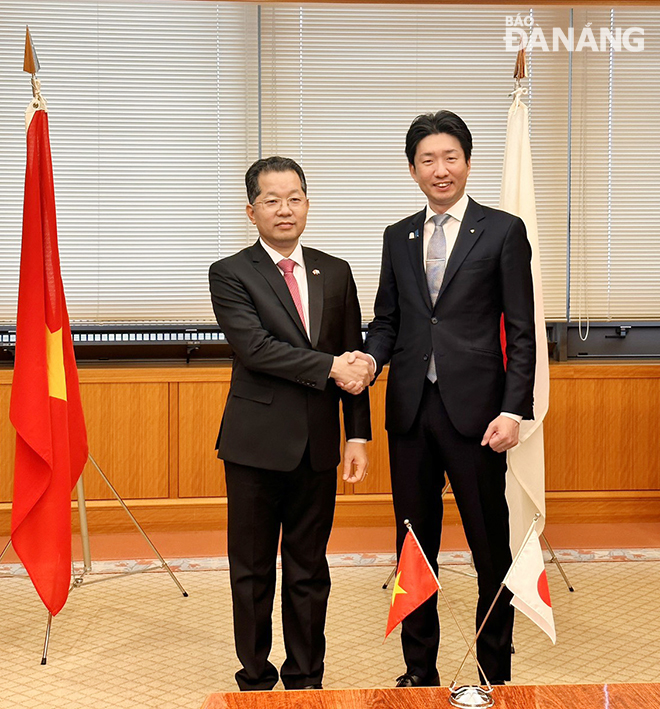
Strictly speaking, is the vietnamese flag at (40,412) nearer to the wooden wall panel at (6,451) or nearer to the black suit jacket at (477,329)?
the black suit jacket at (477,329)

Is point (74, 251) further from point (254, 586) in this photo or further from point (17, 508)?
point (254, 586)

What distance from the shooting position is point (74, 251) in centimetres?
457

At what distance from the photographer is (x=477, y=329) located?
95.3 inches

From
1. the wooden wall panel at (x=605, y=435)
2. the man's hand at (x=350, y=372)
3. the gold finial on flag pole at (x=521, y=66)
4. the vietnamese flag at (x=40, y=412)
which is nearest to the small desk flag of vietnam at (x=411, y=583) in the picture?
the man's hand at (x=350, y=372)

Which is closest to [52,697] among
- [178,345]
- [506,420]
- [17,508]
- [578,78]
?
[17,508]

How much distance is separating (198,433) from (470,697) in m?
3.13

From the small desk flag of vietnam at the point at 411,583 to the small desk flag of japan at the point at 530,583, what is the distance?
159 millimetres

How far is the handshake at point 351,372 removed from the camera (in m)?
2.36

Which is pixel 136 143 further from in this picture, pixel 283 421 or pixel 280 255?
pixel 283 421

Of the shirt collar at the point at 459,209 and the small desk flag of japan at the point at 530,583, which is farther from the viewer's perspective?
the shirt collar at the point at 459,209

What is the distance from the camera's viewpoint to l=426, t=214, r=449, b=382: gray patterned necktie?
2.46 m

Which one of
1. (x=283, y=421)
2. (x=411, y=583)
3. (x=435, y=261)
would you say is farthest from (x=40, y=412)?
(x=411, y=583)

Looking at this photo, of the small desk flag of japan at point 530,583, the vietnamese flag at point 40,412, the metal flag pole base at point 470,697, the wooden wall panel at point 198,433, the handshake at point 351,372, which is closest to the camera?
the metal flag pole base at point 470,697

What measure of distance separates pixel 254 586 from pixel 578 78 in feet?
11.4
